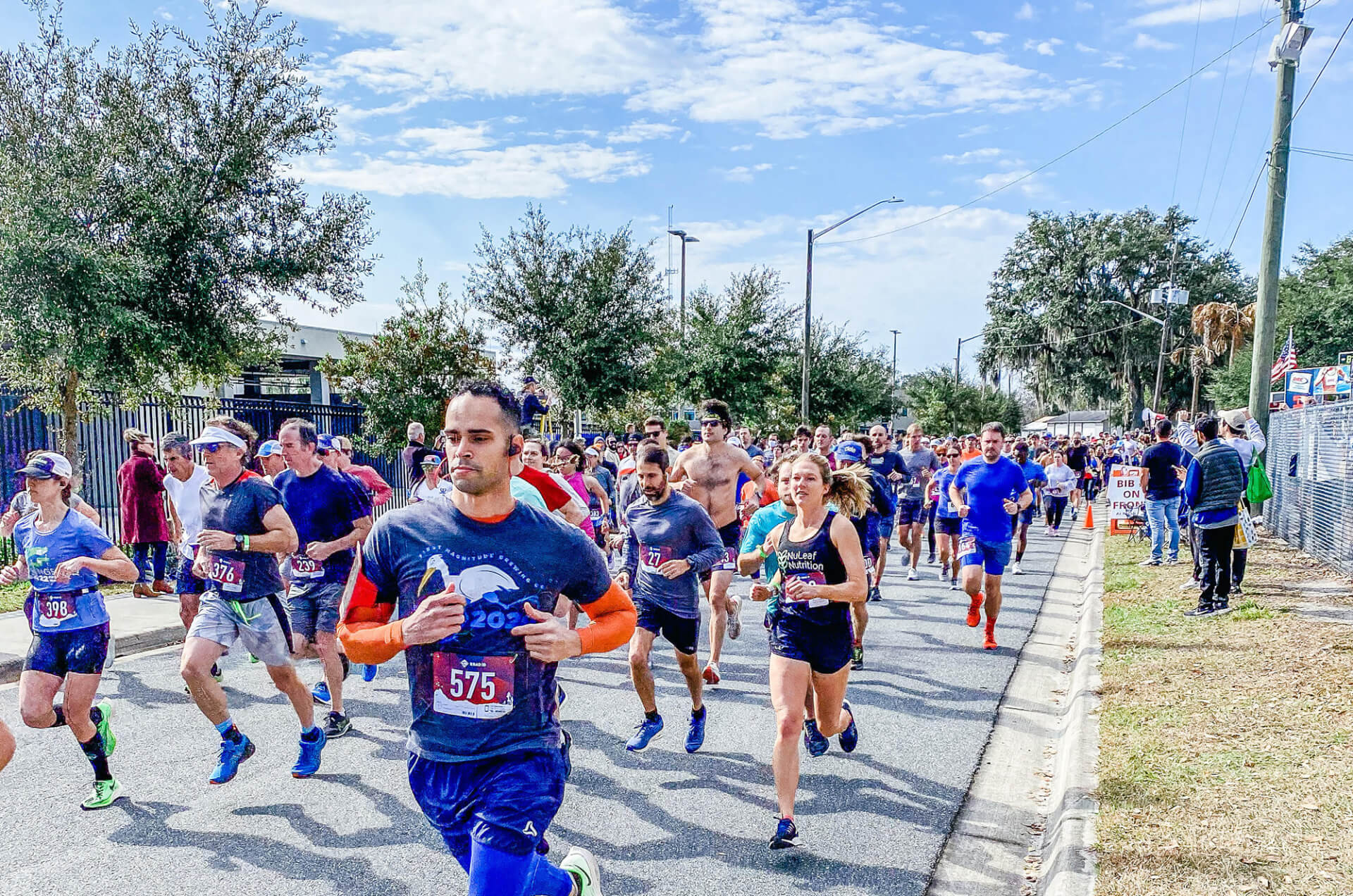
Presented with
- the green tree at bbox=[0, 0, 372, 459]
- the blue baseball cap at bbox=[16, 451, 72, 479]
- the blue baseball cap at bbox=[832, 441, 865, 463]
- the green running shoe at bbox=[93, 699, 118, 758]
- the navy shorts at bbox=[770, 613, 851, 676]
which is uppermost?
the green tree at bbox=[0, 0, 372, 459]

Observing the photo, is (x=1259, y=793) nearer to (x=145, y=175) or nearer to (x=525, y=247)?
(x=145, y=175)

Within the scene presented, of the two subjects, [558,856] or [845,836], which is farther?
[845,836]

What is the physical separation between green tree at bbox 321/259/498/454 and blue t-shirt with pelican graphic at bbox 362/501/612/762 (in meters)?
15.4

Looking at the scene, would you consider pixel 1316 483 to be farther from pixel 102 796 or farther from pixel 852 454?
pixel 102 796

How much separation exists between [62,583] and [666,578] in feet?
10.7

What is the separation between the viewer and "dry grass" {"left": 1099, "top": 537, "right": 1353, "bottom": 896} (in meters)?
3.93

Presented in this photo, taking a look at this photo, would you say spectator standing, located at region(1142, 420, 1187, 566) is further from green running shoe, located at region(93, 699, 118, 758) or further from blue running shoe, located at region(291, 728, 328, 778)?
green running shoe, located at region(93, 699, 118, 758)

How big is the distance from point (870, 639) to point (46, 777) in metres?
6.58

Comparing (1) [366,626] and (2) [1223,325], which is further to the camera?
(2) [1223,325]

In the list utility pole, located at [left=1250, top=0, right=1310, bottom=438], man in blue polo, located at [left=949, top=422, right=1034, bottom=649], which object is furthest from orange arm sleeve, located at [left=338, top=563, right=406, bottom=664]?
utility pole, located at [left=1250, top=0, right=1310, bottom=438]

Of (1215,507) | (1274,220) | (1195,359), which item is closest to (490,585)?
(1215,507)

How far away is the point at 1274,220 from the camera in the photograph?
13.7 meters

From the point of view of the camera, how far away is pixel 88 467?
48.6 ft

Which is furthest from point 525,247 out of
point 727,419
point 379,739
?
point 379,739
